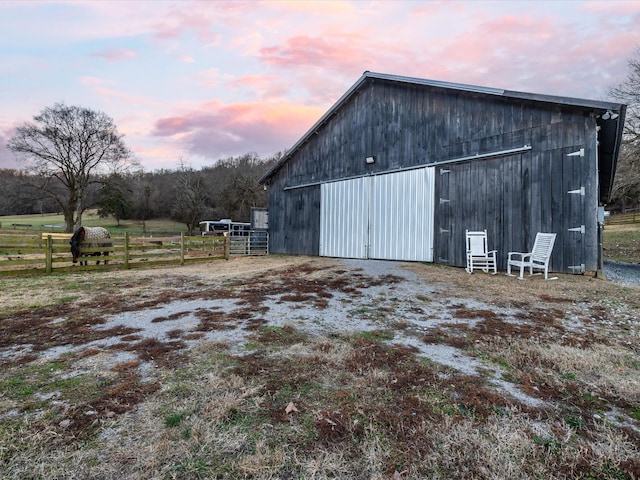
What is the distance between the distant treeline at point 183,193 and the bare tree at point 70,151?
954 millimetres

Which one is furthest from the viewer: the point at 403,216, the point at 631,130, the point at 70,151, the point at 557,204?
the point at 70,151

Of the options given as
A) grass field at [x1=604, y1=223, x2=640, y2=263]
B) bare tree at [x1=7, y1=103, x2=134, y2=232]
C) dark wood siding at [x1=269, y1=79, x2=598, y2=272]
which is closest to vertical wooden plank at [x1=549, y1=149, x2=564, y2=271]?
dark wood siding at [x1=269, y1=79, x2=598, y2=272]

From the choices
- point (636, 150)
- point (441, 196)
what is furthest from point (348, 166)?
point (636, 150)

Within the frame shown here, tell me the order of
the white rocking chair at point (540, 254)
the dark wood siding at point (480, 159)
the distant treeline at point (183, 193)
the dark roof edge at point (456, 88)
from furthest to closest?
the distant treeline at point (183, 193) < the dark wood siding at point (480, 159) < the white rocking chair at point (540, 254) < the dark roof edge at point (456, 88)

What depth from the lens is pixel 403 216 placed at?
9.84 metres

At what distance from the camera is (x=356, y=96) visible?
1157cm

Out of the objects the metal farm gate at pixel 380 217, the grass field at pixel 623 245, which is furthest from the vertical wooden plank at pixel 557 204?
the grass field at pixel 623 245

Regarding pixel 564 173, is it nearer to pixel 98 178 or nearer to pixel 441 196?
pixel 441 196

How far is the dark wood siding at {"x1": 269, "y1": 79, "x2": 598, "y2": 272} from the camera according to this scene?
22.4 ft

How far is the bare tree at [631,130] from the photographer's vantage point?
15664mm

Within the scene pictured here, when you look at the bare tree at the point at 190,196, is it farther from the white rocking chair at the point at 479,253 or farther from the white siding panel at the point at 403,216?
the white rocking chair at the point at 479,253

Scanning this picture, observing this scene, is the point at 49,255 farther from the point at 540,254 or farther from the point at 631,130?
the point at 631,130

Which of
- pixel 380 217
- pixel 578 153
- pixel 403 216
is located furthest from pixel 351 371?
pixel 380 217

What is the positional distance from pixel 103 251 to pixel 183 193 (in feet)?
102
